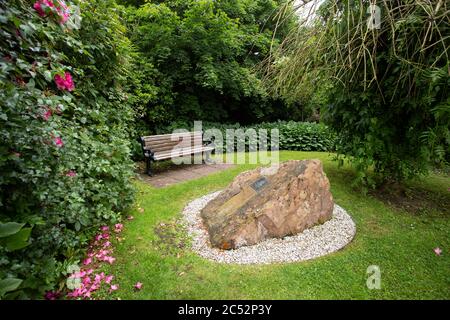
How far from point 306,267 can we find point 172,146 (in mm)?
4477

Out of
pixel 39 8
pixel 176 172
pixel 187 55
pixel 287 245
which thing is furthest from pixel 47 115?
pixel 187 55

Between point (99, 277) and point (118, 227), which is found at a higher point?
point (118, 227)

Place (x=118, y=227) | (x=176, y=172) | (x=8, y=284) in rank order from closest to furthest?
(x=8, y=284), (x=118, y=227), (x=176, y=172)

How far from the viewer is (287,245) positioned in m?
3.04

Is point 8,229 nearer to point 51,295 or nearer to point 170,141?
point 51,295

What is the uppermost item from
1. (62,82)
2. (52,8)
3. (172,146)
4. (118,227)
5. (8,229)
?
(52,8)

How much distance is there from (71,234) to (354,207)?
3932 millimetres

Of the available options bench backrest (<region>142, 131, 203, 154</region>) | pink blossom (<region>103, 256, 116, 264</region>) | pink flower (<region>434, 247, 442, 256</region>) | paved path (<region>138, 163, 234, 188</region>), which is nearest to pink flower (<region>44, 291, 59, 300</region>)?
pink blossom (<region>103, 256, 116, 264</region>)

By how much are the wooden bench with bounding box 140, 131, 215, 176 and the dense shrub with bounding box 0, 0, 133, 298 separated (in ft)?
7.59

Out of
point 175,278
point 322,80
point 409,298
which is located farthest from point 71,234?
point 322,80

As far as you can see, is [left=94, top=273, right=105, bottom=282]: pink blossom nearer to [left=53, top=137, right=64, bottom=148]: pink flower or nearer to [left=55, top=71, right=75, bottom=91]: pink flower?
[left=53, top=137, right=64, bottom=148]: pink flower

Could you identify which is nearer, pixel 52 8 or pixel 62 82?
pixel 52 8

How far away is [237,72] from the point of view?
322 inches
